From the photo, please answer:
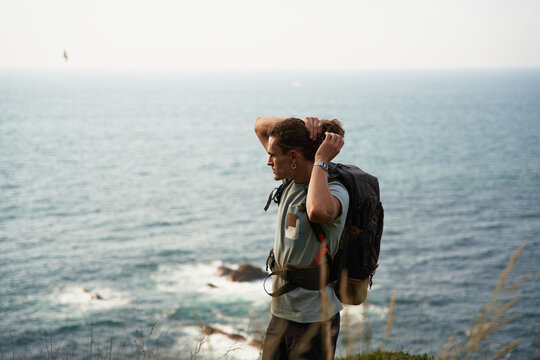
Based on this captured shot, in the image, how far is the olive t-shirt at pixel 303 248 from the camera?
353cm

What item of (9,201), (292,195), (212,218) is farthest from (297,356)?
(9,201)

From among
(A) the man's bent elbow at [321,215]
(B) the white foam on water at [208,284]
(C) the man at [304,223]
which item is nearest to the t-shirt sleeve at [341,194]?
(C) the man at [304,223]

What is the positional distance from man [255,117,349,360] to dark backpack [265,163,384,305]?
0.19ft

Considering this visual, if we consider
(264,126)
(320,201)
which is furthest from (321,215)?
(264,126)

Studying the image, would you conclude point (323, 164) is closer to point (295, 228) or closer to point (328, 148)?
point (328, 148)

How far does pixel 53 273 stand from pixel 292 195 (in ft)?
140

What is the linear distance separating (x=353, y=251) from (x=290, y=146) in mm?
875

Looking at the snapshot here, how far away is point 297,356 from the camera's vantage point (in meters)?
3.55

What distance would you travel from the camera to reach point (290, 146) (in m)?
3.72

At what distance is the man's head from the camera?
12.2ft

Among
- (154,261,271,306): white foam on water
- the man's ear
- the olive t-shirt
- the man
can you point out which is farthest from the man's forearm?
(154,261,271,306): white foam on water

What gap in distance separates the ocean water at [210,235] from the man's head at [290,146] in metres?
1.14

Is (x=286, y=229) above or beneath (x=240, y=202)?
above

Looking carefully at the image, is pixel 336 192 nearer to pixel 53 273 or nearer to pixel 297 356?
pixel 297 356
